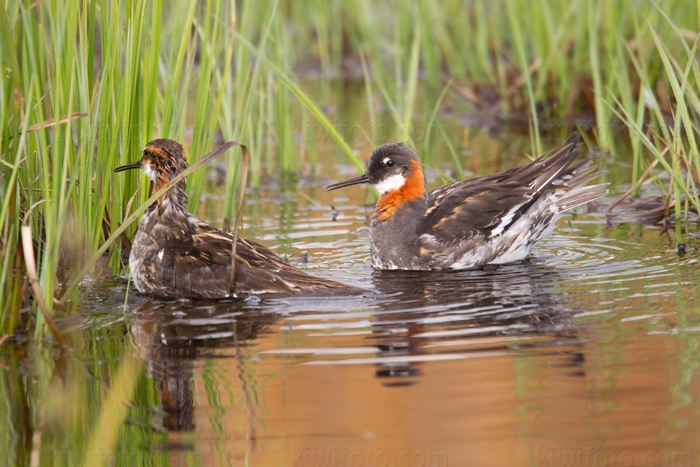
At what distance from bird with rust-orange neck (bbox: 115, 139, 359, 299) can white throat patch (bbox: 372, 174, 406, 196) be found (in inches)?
61.9

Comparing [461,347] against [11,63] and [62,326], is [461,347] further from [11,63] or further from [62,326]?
[11,63]

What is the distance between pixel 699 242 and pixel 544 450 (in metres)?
4.08

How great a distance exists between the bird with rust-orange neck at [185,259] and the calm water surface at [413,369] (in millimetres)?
119

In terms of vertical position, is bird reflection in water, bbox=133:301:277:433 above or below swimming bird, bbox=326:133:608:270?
below

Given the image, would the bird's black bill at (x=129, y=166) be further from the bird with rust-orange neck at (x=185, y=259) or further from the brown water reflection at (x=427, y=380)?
the brown water reflection at (x=427, y=380)

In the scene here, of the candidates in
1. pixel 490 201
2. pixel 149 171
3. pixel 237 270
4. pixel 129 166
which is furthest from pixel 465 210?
pixel 129 166

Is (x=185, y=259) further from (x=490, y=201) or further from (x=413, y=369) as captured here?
(x=490, y=201)

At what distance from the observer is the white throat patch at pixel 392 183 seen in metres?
7.84

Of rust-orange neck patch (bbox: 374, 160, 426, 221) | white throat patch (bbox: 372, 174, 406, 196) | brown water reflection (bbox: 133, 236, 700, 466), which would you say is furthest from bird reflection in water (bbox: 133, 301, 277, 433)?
white throat patch (bbox: 372, 174, 406, 196)

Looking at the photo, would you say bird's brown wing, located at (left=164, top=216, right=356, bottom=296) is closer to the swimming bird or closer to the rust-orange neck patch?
the swimming bird

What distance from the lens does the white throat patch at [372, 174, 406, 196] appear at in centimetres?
784

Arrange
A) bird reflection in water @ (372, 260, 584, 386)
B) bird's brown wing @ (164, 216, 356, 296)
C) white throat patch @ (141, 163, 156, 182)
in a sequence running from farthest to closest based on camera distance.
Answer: white throat patch @ (141, 163, 156, 182)
bird's brown wing @ (164, 216, 356, 296)
bird reflection in water @ (372, 260, 584, 386)

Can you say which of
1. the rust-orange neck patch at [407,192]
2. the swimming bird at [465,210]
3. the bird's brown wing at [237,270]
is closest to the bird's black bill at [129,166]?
the bird's brown wing at [237,270]

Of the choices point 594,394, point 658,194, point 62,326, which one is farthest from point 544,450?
point 658,194
